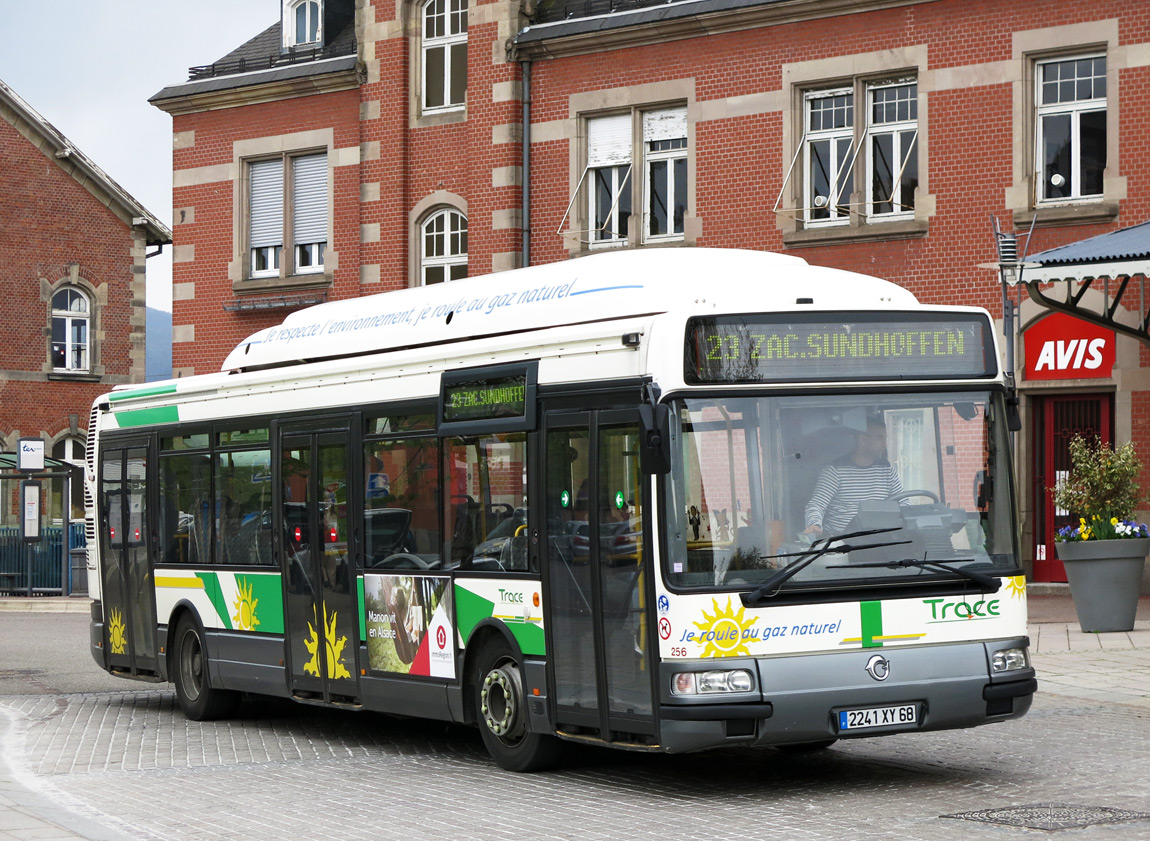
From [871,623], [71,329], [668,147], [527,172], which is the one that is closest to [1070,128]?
[668,147]

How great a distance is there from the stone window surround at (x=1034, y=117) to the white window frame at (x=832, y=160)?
245 centimetres

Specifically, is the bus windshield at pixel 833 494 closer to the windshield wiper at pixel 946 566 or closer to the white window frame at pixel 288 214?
the windshield wiper at pixel 946 566

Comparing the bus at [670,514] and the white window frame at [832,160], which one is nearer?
the bus at [670,514]

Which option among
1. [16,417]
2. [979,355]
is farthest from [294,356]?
[16,417]

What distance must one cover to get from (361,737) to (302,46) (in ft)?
72.1

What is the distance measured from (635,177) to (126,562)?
46.3ft

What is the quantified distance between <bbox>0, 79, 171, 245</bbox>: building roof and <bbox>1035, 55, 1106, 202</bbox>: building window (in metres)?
29.2

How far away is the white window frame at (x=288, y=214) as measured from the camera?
31.8 m

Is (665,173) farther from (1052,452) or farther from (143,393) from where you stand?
(143,393)

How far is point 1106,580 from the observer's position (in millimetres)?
17938

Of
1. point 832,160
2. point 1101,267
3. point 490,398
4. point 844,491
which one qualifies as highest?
point 832,160

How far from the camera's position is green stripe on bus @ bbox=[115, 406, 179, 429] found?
Result: 1459 cm

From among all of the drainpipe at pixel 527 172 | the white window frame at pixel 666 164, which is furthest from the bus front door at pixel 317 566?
the drainpipe at pixel 527 172

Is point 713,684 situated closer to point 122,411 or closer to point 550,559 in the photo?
point 550,559
